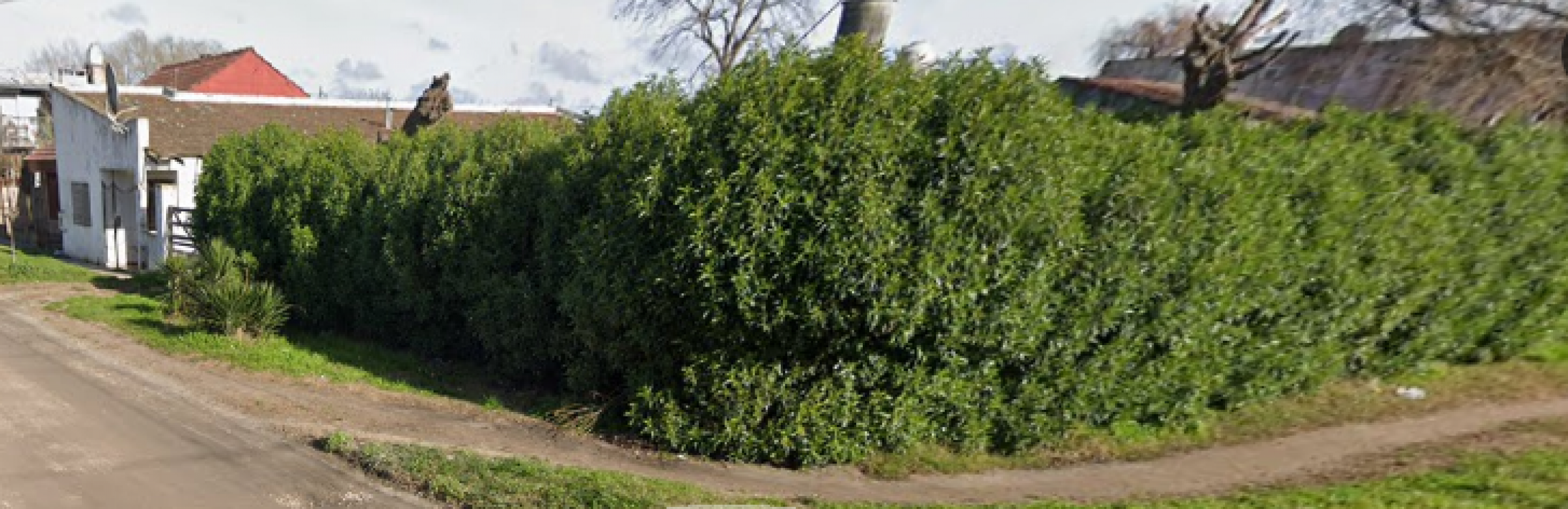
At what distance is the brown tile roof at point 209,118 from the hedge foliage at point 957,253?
981cm

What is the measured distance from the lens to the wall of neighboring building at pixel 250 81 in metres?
31.1

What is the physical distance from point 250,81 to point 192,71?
2.20 meters

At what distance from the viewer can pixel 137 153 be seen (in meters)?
16.7

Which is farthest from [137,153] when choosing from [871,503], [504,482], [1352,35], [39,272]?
[1352,35]

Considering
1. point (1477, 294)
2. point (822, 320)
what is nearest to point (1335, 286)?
point (1477, 294)

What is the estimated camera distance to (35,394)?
774cm

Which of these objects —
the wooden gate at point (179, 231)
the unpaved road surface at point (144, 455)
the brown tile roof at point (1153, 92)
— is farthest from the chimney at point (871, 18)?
the wooden gate at point (179, 231)

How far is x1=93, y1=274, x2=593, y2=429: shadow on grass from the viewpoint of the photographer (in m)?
7.89

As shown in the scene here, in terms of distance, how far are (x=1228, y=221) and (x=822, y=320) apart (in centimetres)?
330

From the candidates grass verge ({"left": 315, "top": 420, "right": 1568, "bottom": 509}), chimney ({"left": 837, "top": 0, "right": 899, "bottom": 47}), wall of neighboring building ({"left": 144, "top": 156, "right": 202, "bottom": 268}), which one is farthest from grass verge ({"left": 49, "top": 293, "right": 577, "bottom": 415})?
wall of neighboring building ({"left": 144, "top": 156, "right": 202, "bottom": 268})

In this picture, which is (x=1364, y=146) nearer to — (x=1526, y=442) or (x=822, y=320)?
(x=1526, y=442)

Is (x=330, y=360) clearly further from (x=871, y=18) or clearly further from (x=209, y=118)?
(x=209, y=118)

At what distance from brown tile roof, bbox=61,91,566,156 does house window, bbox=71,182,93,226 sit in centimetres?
191

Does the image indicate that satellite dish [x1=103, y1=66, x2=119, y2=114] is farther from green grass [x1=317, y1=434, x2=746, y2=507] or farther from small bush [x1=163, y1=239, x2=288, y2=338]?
green grass [x1=317, y1=434, x2=746, y2=507]
